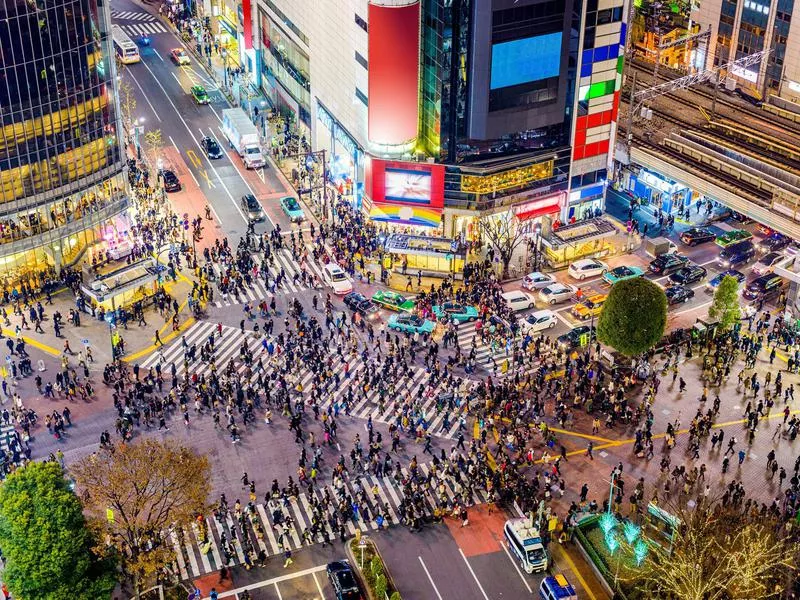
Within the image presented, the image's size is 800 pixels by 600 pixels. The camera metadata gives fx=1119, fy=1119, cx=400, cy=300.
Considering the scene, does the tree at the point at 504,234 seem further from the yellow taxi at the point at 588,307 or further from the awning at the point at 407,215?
the yellow taxi at the point at 588,307

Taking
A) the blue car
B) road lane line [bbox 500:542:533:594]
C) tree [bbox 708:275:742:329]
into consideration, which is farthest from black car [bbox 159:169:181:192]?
road lane line [bbox 500:542:533:594]

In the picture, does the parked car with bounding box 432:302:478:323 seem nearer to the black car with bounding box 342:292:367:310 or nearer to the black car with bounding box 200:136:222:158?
the black car with bounding box 342:292:367:310

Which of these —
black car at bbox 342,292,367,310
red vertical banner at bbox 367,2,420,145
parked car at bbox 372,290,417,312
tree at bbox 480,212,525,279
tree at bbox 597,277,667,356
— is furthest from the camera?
tree at bbox 480,212,525,279

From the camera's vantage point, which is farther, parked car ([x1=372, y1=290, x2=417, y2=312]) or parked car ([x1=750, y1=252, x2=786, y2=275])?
parked car ([x1=750, y1=252, x2=786, y2=275])

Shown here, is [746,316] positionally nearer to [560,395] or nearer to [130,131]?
[560,395]

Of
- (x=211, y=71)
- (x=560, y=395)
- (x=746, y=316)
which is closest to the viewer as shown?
(x=560, y=395)

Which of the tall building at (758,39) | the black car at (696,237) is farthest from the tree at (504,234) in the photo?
the tall building at (758,39)

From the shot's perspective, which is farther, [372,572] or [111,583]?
[372,572]

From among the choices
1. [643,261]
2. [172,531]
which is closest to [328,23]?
[643,261]

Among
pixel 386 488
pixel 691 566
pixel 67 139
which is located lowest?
pixel 386 488
